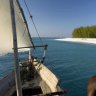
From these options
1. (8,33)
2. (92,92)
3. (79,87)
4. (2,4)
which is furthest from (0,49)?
(92,92)

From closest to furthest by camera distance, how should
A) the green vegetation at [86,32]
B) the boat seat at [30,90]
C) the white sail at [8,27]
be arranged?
the white sail at [8,27], the boat seat at [30,90], the green vegetation at [86,32]

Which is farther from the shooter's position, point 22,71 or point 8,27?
point 22,71

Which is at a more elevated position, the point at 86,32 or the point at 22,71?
the point at 86,32

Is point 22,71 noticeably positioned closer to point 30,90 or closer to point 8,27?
point 30,90

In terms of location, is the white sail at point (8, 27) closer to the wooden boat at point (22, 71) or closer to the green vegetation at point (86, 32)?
→ the wooden boat at point (22, 71)

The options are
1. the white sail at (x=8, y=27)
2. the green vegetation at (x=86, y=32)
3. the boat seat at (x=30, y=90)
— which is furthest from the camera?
the green vegetation at (x=86, y=32)

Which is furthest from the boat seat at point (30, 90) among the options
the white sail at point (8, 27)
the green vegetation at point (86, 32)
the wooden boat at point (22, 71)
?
the green vegetation at point (86, 32)

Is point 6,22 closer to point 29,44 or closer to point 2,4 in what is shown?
point 2,4

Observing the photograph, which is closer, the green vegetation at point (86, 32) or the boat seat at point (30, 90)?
the boat seat at point (30, 90)

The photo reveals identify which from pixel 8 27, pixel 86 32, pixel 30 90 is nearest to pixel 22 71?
pixel 30 90

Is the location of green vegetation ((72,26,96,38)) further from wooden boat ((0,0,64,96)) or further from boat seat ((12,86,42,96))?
boat seat ((12,86,42,96))

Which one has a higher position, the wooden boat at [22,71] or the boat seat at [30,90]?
the wooden boat at [22,71]

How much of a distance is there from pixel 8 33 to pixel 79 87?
9.73 meters

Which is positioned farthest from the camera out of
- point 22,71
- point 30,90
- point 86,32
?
point 86,32
